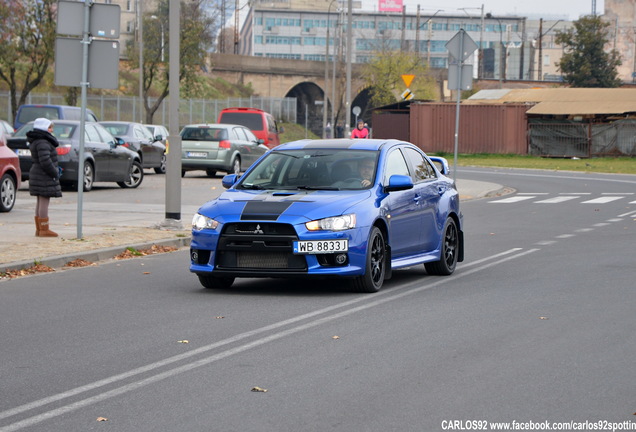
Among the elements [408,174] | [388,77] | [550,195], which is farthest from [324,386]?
[388,77]

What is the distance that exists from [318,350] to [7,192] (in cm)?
1359

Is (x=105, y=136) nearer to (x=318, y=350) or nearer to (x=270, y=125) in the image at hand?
(x=270, y=125)

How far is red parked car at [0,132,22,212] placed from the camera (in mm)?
20031

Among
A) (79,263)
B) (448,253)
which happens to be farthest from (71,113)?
(448,253)

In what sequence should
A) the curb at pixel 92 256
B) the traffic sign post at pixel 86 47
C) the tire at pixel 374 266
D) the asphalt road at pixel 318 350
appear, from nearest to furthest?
the asphalt road at pixel 318 350 < the tire at pixel 374 266 < the curb at pixel 92 256 < the traffic sign post at pixel 86 47

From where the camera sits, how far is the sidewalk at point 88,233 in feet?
45.3

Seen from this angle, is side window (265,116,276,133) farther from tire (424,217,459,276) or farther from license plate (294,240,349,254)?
license plate (294,240,349,254)

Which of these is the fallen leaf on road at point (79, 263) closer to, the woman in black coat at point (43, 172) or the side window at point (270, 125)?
the woman in black coat at point (43, 172)

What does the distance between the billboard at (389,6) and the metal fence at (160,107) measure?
70.4 metres

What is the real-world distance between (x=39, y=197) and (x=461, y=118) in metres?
49.2

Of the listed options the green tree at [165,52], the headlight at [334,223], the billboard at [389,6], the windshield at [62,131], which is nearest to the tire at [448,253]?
the headlight at [334,223]

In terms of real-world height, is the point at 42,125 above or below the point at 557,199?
above

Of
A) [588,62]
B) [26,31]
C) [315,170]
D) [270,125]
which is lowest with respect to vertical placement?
[315,170]

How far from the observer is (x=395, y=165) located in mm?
12133
